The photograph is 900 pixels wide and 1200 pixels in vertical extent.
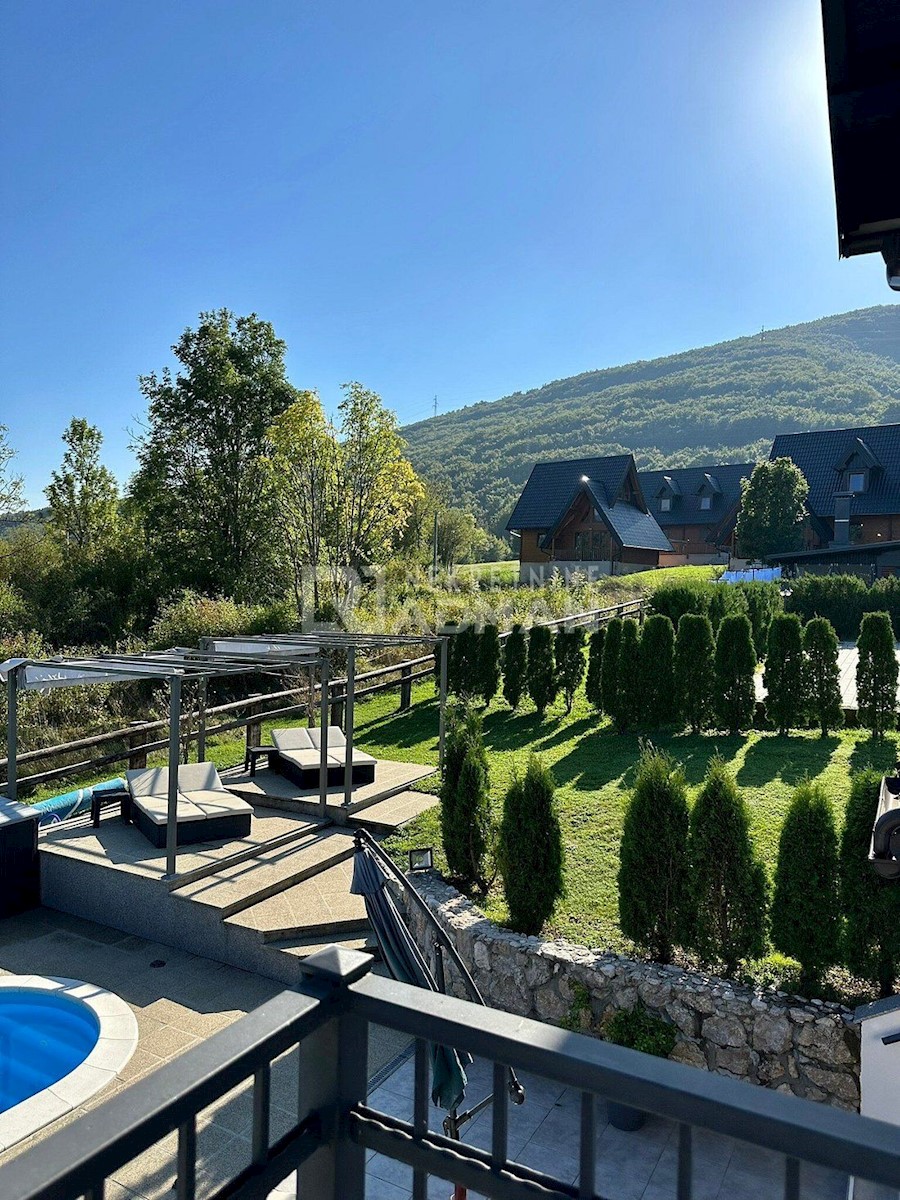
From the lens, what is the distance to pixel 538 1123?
13.5 feet

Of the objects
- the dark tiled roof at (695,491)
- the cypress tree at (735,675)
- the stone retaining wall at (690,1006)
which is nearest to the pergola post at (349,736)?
the stone retaining wall at (690,1006)

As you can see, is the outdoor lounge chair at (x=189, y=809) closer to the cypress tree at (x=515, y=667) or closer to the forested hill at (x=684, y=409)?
the cypress tree at (x=515, y=667)

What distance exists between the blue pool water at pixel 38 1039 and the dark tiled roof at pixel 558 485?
104 feet

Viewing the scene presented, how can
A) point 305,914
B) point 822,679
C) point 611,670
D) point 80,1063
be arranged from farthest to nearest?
point 611,670 < point 822,679 < point 305,914 < point 80,1063

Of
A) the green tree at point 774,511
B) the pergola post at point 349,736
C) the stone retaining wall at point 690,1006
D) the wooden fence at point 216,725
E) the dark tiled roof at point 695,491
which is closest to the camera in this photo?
the stone retaining wall at point 690,1006

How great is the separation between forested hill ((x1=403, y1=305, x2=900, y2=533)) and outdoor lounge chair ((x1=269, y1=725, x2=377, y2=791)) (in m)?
55.9

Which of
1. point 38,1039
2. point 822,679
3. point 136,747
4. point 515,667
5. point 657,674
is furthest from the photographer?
point 515,667

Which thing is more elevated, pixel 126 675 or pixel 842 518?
pixel 842 518

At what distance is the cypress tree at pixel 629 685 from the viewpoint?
10078 mm

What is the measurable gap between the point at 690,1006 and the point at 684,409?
98767 mm

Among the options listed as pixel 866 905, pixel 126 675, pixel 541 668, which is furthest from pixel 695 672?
pixel 126 675

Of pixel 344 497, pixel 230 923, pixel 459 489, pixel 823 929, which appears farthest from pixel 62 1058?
pixel 459 489

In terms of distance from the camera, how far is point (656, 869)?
181 inches

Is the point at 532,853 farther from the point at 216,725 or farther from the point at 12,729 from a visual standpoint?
the point at 216,725
